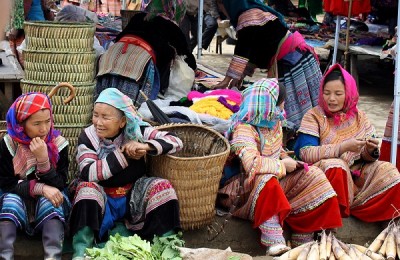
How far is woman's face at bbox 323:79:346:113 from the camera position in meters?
4.49

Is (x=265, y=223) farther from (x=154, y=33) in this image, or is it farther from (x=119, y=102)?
(x=154, y=33)

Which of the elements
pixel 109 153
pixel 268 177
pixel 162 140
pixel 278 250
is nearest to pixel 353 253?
pixel 278 250

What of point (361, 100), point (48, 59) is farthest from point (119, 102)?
point (361, 100)

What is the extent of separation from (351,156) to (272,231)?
823 mm

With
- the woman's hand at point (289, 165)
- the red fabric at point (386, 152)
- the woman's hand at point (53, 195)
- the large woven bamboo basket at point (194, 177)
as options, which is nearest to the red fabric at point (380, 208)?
the woman's hand at point (289, 165)

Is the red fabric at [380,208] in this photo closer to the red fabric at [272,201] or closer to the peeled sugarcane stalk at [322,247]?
the peeled sugarcane stalk at [322,247]

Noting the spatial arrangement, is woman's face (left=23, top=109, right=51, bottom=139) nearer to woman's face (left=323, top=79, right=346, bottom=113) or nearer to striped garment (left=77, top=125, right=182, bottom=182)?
striped garment (left=77, top=125, right=182, bottom=182)

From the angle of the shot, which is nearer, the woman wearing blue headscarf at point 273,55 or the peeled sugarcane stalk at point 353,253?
the peeled sugarcane stalk at point 353,253

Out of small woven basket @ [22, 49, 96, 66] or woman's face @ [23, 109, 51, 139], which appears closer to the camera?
woman's face @ [23, 109, 51, 139]

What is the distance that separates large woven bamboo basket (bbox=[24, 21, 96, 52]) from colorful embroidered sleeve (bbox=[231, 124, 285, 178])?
3.89 ft

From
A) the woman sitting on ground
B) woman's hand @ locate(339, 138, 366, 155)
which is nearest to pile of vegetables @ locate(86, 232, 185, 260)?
the woman sitting on ground

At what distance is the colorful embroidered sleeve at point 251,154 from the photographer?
4129mm

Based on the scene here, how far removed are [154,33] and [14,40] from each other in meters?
2.34

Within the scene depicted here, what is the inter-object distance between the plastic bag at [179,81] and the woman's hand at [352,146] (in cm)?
171
